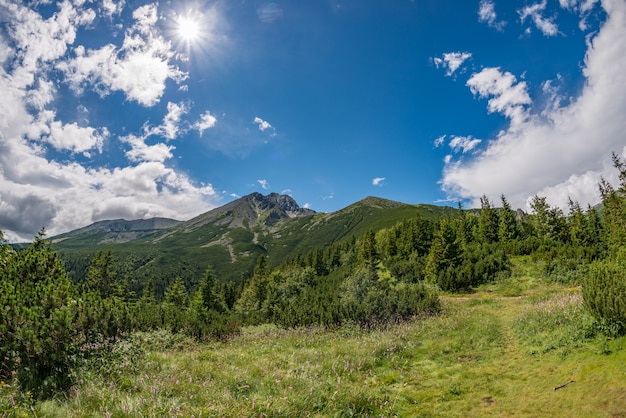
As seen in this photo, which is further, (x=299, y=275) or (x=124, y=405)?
(x=299, y=275)

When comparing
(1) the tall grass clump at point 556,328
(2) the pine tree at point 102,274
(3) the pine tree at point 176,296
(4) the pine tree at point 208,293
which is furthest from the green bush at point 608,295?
(2) the pine tree at point 102,274

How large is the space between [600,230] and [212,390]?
3267 inches

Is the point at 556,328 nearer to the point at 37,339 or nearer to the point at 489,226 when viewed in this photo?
the point at 37,339

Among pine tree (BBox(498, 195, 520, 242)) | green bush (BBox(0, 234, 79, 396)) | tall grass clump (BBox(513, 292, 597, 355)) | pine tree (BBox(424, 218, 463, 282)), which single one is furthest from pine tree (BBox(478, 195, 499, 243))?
green bush (BBox(0, 234, 79, 396))

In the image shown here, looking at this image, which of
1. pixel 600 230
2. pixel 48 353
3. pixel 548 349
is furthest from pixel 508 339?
pixel 600 230

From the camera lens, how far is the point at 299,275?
2018 inches

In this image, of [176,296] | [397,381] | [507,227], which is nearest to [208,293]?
[176,296]

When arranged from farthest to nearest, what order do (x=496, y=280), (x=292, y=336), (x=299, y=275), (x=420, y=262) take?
(x=299, y=275)
(x=420, y=262)
(x=496, y=280)
(x=292, y=336)

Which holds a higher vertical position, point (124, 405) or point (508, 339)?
point (124, 405)

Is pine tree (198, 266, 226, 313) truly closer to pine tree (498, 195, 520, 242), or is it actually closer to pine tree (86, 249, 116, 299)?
pine tree (86, 249, 116, 299)

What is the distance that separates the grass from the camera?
5754 mm

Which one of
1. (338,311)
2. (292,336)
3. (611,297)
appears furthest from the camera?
(338,311)

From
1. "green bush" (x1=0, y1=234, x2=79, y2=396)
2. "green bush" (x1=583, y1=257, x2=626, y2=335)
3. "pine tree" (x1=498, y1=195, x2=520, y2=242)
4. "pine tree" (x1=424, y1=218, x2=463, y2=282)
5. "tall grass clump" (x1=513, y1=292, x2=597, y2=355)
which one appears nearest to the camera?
"green bush" (x1=0, y1=234, x2=79, y2=396)

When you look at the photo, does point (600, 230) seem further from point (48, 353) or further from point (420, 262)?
point (48, 353)
